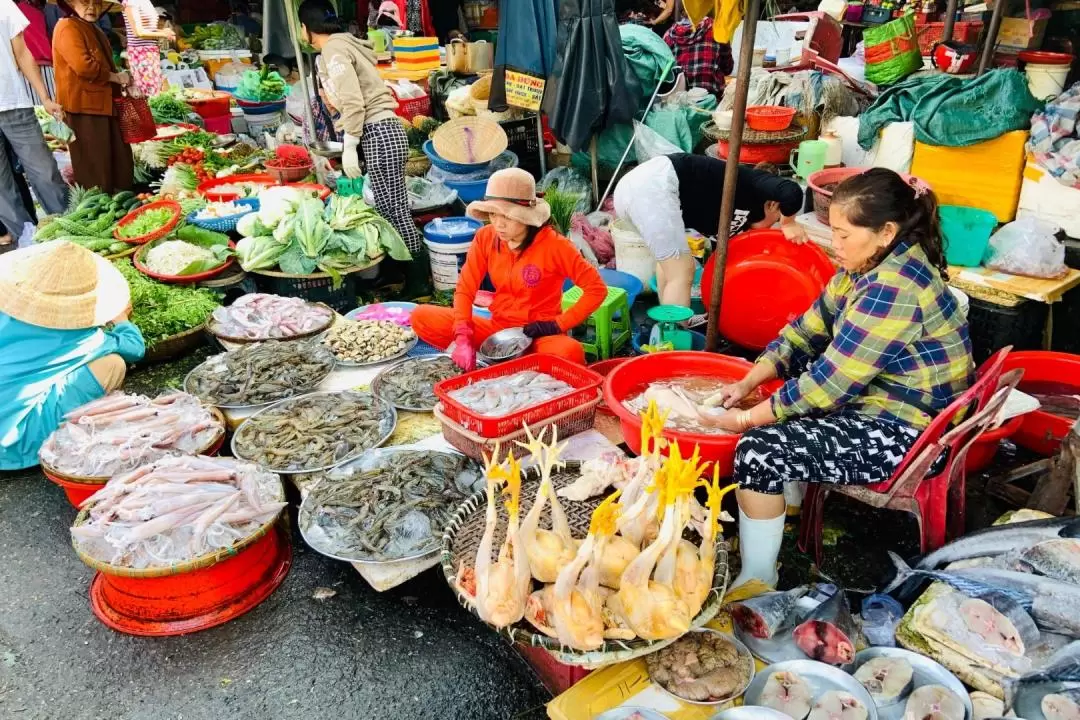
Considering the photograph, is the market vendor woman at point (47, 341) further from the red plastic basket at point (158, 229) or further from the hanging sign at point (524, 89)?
the hanging sign at point (524, 89)

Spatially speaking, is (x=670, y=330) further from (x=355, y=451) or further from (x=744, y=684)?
(x=744, y=684)

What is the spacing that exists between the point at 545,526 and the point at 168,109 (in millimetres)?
9664

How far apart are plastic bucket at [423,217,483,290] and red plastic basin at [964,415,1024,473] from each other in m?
3.92

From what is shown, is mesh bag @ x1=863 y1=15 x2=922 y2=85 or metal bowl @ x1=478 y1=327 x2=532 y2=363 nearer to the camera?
metal bowl @ x1=478 y1=327 x2=532 y2=363

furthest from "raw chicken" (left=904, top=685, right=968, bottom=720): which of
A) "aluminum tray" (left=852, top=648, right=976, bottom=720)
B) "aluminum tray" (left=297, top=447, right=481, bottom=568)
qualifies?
"aluminum tray" (left=297, top=447, right=481, bottom=568)

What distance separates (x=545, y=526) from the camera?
290cm

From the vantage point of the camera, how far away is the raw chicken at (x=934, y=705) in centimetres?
218

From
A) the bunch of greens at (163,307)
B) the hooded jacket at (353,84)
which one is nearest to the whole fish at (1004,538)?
the bunch of greens at (163,307)

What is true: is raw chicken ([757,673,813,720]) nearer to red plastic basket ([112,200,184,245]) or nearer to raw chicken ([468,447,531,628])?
raw chicken ([468,447,531,628])

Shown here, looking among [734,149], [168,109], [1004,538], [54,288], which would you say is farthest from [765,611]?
[168,109]

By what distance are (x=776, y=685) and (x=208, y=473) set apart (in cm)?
254

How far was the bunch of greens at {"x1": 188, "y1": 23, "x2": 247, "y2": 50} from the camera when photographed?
12.9m

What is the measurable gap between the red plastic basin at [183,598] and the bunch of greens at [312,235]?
3.07 metres

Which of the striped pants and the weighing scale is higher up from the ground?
the striped pants
